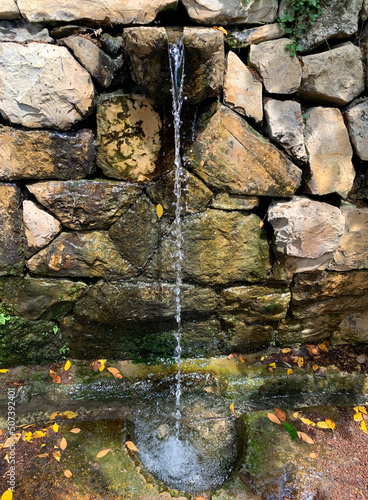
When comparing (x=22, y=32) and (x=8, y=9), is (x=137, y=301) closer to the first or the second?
(x=22, y=32)

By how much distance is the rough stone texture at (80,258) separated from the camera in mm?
2264

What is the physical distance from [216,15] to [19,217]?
1805 millimetres

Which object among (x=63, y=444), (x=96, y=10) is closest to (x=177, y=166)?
(x=96, y=10)

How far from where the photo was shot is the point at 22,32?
195 centimetres

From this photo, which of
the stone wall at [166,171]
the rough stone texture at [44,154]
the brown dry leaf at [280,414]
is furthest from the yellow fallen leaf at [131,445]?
the rough stone texture at [44,154]

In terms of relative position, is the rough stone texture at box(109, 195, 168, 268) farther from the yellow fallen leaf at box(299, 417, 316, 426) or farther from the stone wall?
the yellow fallen leaf at box(299, 417, 316, 426)

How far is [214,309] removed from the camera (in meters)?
2.58

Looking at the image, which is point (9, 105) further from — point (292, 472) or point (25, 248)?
point (292, 472)

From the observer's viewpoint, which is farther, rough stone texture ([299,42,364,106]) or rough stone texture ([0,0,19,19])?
rough stone texture ([299,42,364,106])

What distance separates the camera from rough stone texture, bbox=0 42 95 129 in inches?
75.5

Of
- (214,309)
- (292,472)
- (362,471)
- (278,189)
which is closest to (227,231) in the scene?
(278,189)

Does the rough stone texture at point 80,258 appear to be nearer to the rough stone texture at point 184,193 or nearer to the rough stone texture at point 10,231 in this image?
the rough stone texture at point 10,231

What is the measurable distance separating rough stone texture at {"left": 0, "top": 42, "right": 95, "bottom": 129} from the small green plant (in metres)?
1.30

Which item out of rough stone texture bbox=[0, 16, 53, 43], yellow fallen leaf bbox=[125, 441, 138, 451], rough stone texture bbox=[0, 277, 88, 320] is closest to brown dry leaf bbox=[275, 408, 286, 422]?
yellow fallen leaf bbox=[125, 441, 138, 451]
